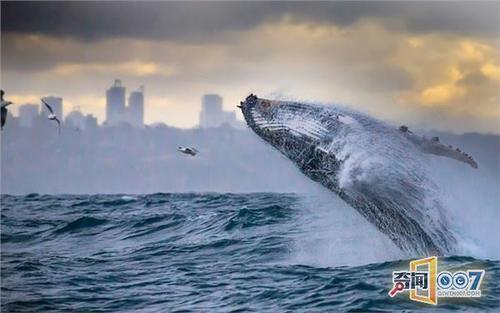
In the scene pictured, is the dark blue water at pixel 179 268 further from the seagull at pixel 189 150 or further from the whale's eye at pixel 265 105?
the whale's eye at pixel 265 105

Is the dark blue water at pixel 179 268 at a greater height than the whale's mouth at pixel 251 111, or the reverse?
the whale's mouth at pixel 251 111

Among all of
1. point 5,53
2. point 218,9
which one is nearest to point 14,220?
point 5,53

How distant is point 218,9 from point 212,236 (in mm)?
6237

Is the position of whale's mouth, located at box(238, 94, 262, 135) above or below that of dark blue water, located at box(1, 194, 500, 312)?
above

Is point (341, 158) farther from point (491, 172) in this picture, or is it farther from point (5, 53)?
point (5, 53)

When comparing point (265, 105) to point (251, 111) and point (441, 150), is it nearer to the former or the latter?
point (251, 111)

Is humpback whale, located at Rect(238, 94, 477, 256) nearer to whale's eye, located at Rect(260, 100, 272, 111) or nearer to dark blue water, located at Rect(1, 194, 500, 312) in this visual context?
whale's eye, located at Rect(260, 100, 272, 111)

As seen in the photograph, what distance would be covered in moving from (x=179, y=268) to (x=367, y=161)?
5.34 metres

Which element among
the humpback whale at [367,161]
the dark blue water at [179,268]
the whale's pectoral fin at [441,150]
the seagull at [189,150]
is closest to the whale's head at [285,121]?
the humpback whale at [367,161]

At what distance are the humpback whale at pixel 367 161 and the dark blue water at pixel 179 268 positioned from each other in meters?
0.84

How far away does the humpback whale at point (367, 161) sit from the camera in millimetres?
21984

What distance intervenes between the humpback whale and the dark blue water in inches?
33.3

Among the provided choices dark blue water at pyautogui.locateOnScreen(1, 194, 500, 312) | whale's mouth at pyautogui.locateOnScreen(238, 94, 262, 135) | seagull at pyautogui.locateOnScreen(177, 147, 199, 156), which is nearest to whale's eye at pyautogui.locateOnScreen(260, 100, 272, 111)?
whale's mouth at pyautogui.locateOnScreen(238, 94, 262, 135)

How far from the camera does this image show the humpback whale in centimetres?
2198
